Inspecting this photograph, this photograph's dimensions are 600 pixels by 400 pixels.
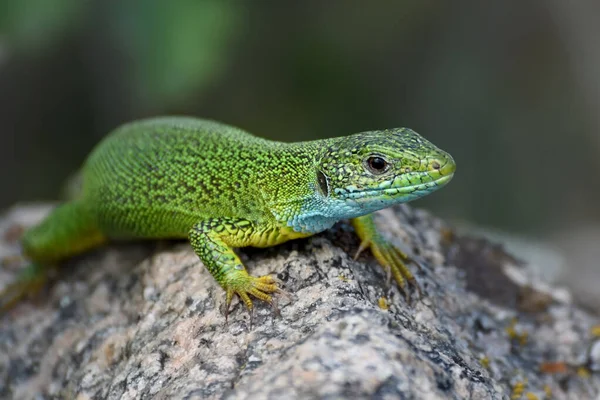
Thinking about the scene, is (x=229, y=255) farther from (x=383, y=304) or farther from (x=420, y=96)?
(x=420, y=96)

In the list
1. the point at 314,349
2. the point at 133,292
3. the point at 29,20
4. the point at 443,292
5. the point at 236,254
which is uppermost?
the point at 29,20

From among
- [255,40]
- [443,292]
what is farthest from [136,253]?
[255,40]

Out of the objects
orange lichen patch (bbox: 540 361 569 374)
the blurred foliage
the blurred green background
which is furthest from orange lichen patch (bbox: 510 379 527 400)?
the blurred green background

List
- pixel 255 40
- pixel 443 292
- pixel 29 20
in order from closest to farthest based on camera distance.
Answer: pixel 443 292, pixel 29 20, pixel 255 40

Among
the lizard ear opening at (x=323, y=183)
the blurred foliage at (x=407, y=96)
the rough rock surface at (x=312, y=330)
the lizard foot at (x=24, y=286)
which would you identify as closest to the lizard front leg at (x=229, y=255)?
the rough rock surface at (x=312, y=330)

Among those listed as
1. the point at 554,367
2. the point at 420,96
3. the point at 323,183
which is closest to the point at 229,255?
the point at 323,183

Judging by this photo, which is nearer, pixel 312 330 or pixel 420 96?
pixel 312 330

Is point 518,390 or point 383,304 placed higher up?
point 383,304

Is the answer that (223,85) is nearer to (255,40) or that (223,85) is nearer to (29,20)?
(255,40)
